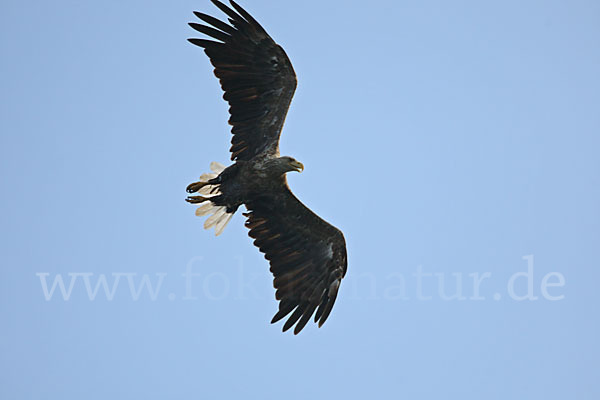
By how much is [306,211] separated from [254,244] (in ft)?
2.50

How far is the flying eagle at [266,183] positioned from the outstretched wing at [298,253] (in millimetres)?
12

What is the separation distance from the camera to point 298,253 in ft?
42.0

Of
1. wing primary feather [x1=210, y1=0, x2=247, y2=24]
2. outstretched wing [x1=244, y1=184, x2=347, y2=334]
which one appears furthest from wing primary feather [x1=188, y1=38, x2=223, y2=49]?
outstretched wing [x1=244, y1=184, x2=347, y2=334]

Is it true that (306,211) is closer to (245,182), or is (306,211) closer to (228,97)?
(245,182)

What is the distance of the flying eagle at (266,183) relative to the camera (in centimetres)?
1224

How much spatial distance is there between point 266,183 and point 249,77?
49.5 inches

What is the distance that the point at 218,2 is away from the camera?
1202 cm

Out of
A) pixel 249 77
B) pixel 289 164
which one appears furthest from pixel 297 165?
→ pixel 249 77

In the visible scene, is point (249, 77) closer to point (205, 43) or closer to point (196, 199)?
point (205, 43)

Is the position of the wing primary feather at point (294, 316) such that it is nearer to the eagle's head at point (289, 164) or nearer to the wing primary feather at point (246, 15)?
the eagle's head at point (289, 164)

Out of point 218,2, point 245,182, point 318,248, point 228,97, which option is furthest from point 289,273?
point 218,2

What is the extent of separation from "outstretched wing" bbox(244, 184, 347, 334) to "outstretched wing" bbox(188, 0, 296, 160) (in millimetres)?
730

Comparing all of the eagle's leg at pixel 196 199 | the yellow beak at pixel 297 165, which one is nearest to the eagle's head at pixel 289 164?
the yellow beak at pixel 297 165

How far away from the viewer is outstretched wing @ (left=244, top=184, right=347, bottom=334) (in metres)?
12.6
